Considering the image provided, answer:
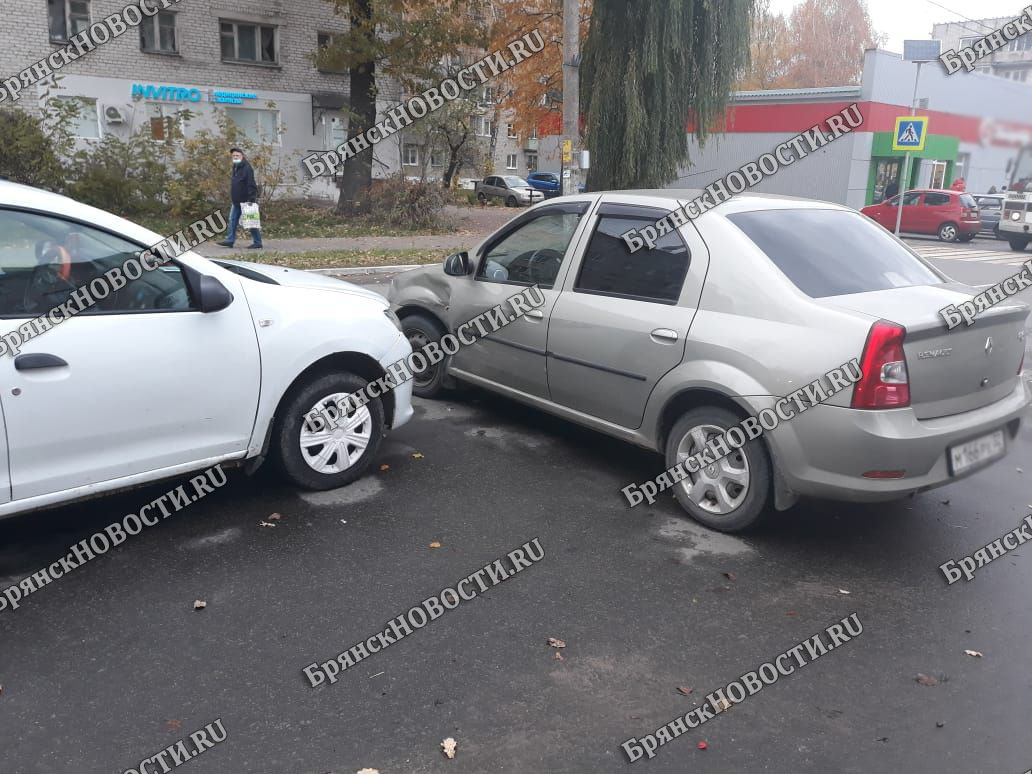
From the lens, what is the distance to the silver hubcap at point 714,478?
450 cm

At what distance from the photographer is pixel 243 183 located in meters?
16.0

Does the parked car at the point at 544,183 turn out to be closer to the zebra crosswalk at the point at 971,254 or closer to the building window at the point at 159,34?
the building window at the point at 159,34

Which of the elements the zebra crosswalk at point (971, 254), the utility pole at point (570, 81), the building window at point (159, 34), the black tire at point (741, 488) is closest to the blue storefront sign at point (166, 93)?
the building window at point (159, 34)

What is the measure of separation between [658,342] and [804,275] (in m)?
0.84

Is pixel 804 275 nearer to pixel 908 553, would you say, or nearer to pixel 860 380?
pixel 860 380

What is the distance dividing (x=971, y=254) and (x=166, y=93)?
26043 mm

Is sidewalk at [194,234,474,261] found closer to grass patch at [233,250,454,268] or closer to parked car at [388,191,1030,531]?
grass patch at [233,250,454,268]

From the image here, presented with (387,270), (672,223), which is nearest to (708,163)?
(387,270)

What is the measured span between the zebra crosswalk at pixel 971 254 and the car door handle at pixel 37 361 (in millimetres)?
20621

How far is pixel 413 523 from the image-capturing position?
15.4 feet

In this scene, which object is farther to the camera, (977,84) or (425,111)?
(425,111)

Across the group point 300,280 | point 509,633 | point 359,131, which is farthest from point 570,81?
point 509,633

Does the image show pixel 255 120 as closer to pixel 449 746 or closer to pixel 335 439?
pixel 335 439

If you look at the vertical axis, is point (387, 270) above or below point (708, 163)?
below
